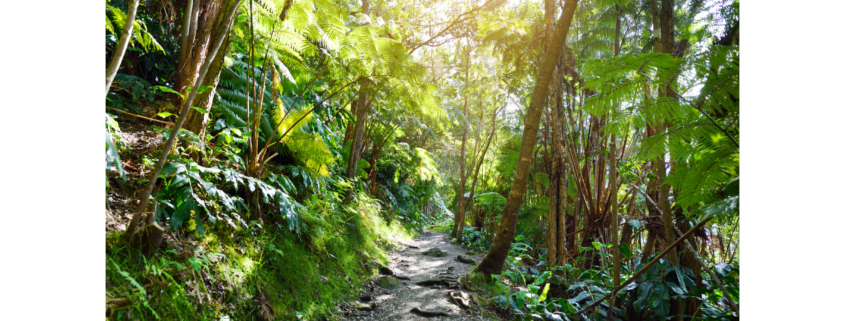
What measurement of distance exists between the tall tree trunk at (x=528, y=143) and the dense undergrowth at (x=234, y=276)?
1699 mm

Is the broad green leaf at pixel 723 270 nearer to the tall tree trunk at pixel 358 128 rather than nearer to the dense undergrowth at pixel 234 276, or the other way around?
the dense undergrowth at pixel 234 276

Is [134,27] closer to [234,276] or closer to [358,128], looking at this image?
[234,276]

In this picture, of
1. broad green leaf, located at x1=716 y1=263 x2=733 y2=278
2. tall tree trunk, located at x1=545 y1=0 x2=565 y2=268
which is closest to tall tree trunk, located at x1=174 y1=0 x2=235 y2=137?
tall tree trunk, located at x1=545 y1=0 x2=565 y2=268

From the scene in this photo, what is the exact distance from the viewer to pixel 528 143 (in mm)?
3891

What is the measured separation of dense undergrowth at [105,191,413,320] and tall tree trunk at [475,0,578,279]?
1699mm

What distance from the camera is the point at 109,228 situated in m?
1.80

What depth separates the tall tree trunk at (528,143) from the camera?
3.75 m

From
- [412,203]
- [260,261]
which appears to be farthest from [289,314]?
[412,203]

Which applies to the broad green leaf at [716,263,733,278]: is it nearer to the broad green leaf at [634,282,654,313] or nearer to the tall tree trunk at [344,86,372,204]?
the broad green leaf at [634,282,654,313]

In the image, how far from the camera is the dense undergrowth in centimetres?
170

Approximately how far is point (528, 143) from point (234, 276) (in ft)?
10.2

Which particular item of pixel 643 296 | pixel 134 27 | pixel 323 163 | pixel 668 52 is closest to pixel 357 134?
pixel 323 163

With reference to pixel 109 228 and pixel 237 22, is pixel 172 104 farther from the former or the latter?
pixel 109 228
